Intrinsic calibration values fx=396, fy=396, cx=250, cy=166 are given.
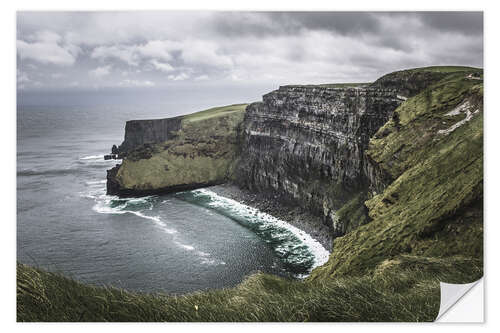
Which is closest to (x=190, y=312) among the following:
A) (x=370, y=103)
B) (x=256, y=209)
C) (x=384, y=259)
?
(x=384, y=259)

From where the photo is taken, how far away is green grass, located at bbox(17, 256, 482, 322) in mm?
5570

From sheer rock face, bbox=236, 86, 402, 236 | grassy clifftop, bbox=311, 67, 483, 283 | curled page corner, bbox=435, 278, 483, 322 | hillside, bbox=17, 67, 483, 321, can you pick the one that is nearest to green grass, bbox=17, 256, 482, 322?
hillside, bbox=17, 67, 483, 321

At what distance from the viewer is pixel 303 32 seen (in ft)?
32.4

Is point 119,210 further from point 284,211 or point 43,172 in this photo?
point 43,172

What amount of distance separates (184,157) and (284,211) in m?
17.6

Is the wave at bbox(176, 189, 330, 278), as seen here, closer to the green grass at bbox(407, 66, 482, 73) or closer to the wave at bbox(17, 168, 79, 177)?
the wave at bbox(17, 168, 79, 177)

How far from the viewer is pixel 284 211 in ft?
108

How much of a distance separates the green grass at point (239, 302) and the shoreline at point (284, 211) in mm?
20078

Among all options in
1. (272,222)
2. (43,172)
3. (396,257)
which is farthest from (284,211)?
(396,257)

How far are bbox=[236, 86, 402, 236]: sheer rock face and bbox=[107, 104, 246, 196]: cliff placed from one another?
113 inches

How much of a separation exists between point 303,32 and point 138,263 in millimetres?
12258

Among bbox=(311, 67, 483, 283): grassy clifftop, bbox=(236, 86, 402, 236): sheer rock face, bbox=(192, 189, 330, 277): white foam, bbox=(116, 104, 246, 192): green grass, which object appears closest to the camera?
bbox=(311, 67, 483, 283): grassy clifftop
